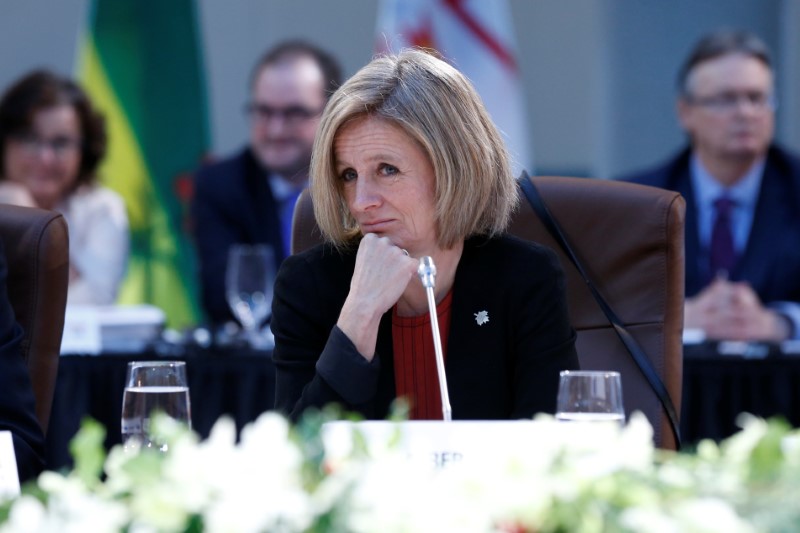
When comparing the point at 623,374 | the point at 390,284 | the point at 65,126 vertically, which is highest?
the point at 65,126

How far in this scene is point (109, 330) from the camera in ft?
11.1

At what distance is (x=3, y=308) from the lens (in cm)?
181

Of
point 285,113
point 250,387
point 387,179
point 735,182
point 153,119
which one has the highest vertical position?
point 153,119

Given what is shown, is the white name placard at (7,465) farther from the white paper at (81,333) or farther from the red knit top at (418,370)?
the white paper at (81,333)

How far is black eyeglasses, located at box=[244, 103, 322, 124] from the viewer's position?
4211 mm

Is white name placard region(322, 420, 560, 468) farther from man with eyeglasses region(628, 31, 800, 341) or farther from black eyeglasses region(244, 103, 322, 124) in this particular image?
black eyeglasses region(244, 103, 322, 124)

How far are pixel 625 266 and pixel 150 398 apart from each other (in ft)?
2.86

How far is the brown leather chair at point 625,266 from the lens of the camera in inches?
80.4

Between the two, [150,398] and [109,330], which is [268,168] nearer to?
[109,330]

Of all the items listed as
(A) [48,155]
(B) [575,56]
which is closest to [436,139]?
(A) [48,155]

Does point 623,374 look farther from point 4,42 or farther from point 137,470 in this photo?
point 4,42

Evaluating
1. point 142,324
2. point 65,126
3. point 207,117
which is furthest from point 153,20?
point 142,324

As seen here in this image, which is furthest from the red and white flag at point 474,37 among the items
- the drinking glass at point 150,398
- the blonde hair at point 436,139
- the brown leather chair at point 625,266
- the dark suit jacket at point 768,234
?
the drinking glass at point 150,398

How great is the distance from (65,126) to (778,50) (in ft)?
9.68
